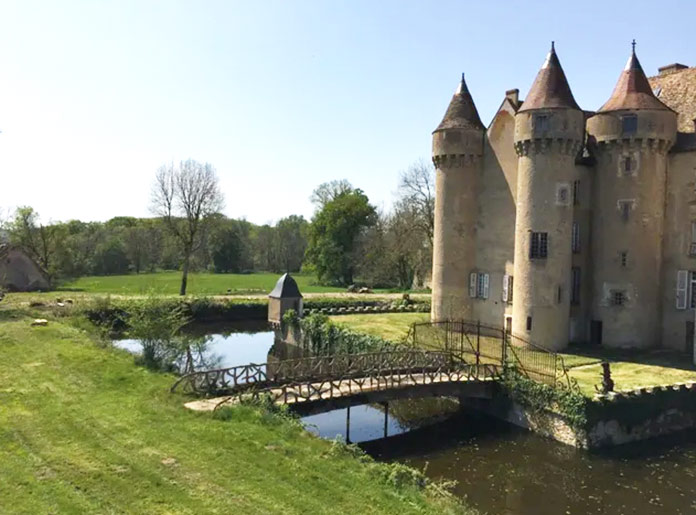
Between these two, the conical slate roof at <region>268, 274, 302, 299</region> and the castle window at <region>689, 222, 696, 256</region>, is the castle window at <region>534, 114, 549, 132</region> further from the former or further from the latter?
the conical slate roof at <region>268, 274, 302, 299</region>

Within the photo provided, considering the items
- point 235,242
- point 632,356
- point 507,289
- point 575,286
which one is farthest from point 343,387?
point 235,242

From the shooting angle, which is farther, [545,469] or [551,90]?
[551,90]

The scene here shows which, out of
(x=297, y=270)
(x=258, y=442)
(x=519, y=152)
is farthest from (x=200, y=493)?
(x=297, y=270)

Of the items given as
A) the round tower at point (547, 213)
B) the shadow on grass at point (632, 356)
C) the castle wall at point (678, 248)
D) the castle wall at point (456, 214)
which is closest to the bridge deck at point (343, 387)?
the shadow on grass at point (632, 356)

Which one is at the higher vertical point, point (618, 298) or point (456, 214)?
point (456, 214)

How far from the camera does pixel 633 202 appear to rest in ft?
89.6

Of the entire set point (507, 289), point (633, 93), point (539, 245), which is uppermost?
point (633, 93)

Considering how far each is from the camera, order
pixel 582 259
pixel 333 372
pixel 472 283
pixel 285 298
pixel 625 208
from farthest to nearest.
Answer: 1. pixel 285 298
2. pixel 472 283
3. pixel 582 259
4. pixel 625 208
5. pixel 333 372

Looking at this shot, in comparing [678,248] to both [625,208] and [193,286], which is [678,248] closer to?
[625,208]

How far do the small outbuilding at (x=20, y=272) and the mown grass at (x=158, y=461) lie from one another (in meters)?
35.1

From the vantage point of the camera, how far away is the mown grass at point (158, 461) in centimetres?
1060

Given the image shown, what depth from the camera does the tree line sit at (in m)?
54.3

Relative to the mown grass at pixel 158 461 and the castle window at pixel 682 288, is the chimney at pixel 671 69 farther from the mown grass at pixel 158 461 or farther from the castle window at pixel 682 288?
the mown grass at pixel 158 461

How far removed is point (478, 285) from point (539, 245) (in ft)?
18.2
